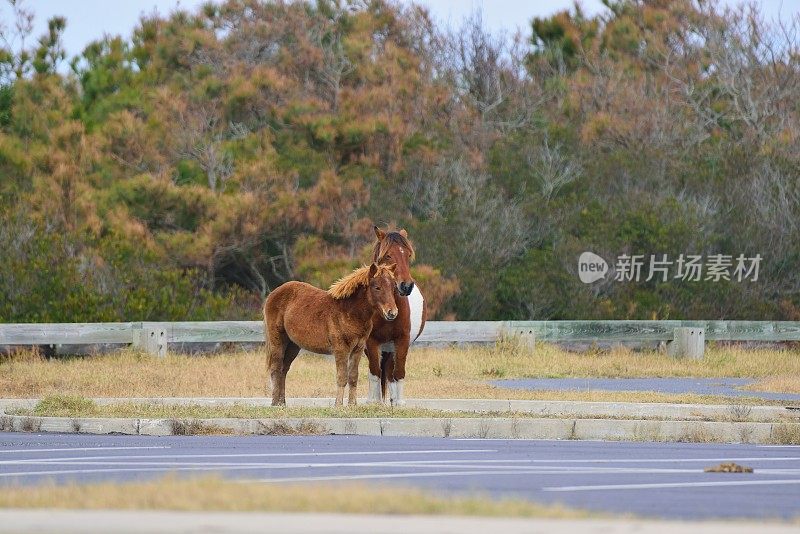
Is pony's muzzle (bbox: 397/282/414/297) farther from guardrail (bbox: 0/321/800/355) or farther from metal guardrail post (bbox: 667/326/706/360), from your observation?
metal guardrail post (bbox: 667/326/706/360)

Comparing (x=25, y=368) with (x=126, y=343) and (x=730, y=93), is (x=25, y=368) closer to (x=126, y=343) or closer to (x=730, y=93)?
(x=126, y=343)

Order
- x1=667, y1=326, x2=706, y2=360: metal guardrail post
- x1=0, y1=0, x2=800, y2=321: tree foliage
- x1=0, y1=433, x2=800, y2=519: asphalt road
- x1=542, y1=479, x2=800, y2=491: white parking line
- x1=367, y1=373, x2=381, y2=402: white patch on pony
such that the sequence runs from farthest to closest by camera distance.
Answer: x1=0, y1=0, x2=800, y2=321: tree foliage < x1=667, y1=326, x2=706, y2=360: metal guardrail post < x1=367, y1=373, x2=381, y2=402: white patch on pony < x1=542, y1=479, x2=800, y2=491: white parking line < x1=0, y1=433, x2=800, y2=519: asphalt road

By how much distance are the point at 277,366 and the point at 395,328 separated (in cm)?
164

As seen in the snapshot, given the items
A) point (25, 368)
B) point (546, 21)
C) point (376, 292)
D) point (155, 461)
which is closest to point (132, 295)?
point (25, 368)

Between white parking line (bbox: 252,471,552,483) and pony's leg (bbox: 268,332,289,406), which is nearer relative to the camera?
white parking line (bbox: 252,471,552,483)

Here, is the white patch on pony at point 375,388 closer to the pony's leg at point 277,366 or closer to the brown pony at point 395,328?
the brown pony at point 395,328

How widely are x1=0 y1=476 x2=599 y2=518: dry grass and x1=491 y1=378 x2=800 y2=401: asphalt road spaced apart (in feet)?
39.6

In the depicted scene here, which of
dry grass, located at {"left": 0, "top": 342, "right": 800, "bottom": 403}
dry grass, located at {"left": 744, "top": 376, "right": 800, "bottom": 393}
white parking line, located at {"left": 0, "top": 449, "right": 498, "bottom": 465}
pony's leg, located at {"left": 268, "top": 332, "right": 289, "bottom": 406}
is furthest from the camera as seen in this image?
dry grass, located at {"left": 744, "top": 376, "right": 800, "bottom": 393}

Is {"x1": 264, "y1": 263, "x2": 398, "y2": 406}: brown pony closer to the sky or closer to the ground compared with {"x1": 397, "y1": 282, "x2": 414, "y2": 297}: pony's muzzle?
closer to the ground

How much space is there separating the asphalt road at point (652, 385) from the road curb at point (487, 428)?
15.3 ft

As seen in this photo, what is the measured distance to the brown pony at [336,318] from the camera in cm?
1708
